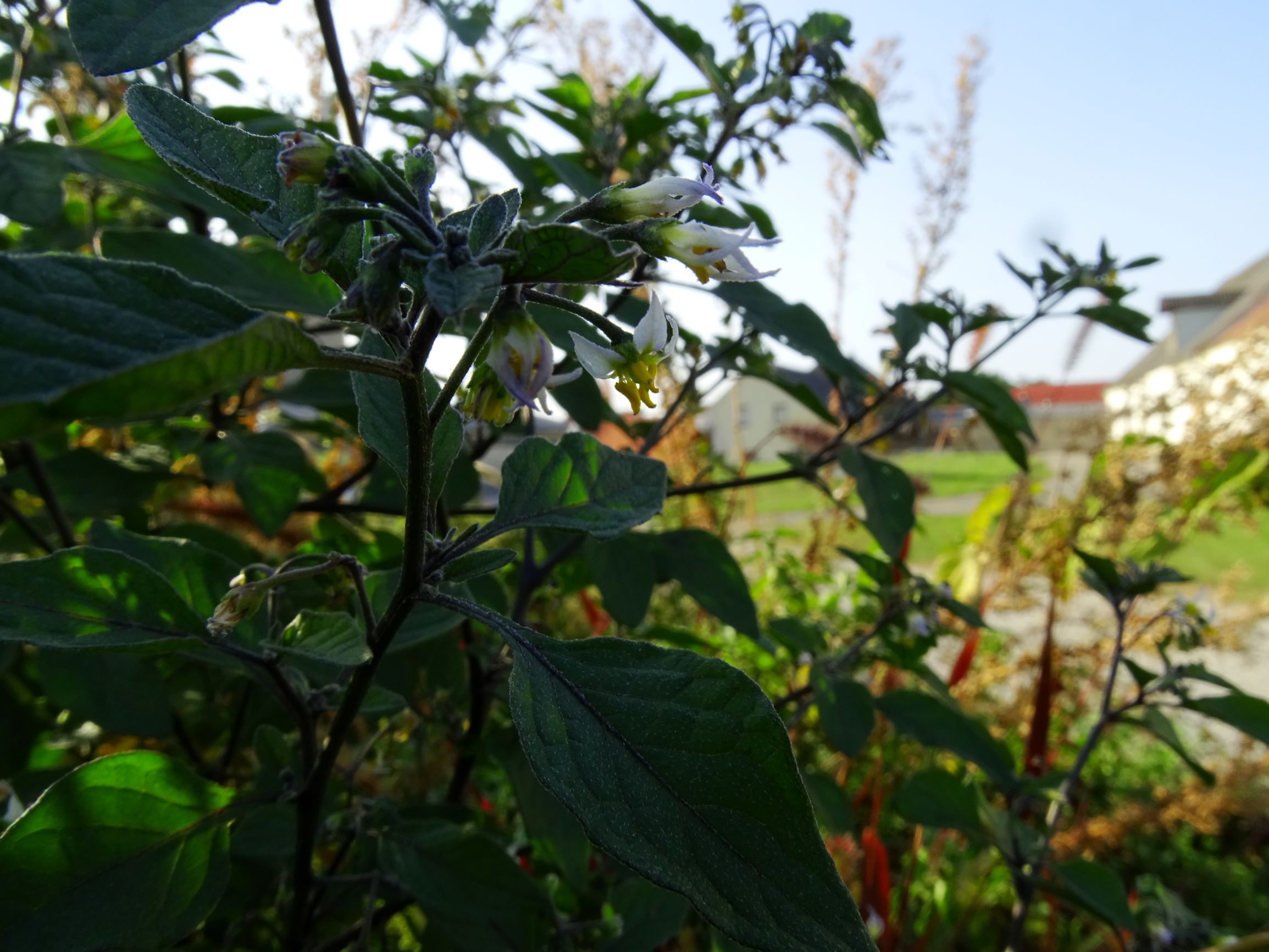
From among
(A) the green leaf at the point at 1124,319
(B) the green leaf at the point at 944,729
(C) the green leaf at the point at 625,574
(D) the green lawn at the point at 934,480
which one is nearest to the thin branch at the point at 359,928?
(C) the green leaf at the point at 625,574

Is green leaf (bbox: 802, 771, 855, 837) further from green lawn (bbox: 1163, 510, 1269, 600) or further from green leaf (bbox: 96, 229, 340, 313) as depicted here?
green lawn (bbox: 1163, 510, 1269, 600)

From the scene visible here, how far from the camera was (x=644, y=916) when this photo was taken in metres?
0.99

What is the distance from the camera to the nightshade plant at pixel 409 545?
1.39 feet

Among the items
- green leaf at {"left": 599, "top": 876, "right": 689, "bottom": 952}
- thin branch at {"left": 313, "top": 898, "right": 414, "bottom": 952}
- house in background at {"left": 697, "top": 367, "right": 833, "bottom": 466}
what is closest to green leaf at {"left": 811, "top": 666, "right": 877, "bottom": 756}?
green leaf at {"left": 599, "top": 876, "right": 689, "bottom": 952}

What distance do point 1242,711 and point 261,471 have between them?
4.77ft

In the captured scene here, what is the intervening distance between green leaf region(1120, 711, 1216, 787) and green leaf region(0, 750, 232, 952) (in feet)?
4.33

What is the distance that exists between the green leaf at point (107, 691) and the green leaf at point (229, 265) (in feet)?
1.32

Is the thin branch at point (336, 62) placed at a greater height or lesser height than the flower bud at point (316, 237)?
greater

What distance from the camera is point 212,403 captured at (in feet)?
4.29

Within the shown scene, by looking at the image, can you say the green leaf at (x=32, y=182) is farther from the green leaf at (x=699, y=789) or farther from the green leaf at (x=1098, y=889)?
the green leaf at (x=1098, y=889)

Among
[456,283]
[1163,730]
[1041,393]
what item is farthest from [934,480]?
[456,283]

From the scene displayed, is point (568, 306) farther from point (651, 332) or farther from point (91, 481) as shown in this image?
Result: point (91, 481)

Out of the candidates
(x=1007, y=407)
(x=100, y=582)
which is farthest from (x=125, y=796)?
(x=1007, y=407)

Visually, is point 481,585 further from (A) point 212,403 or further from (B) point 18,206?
(B) point 18,206
